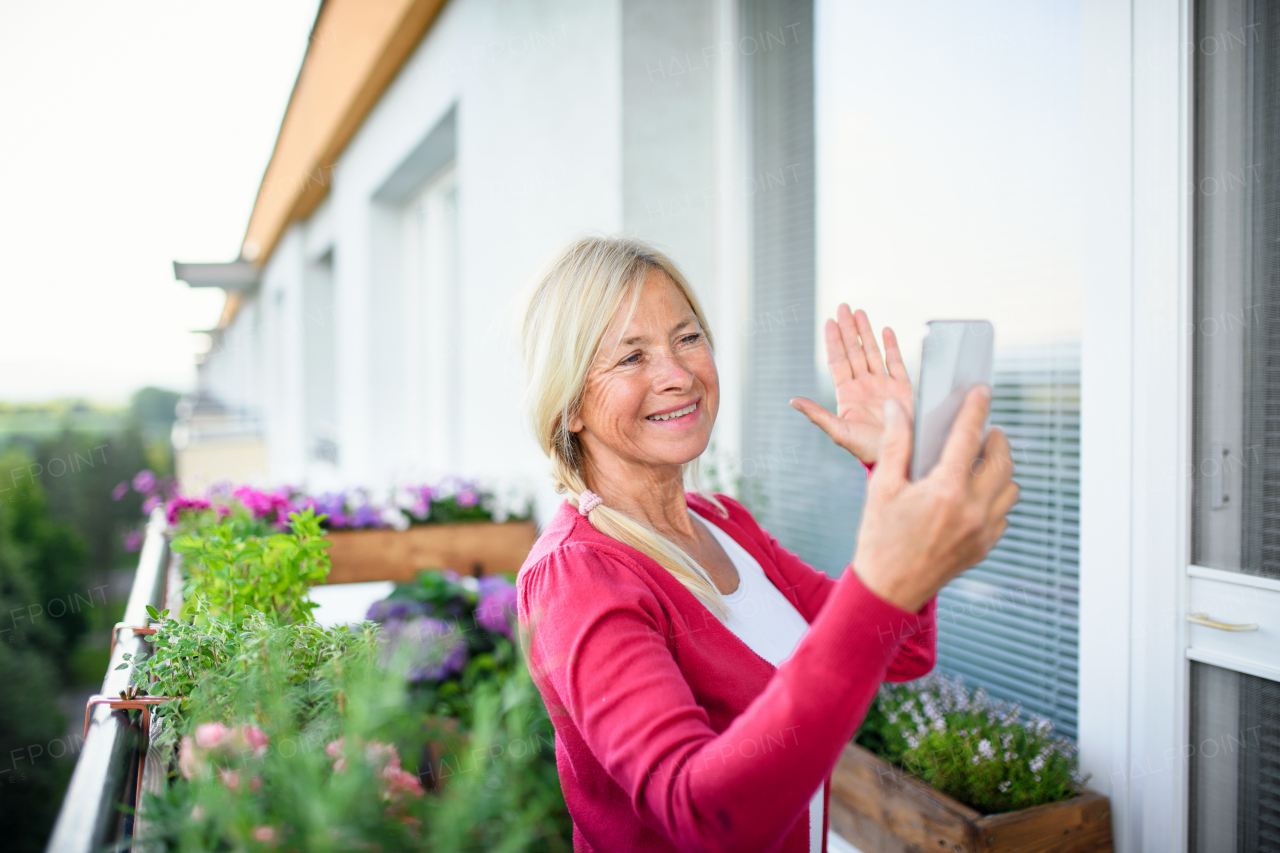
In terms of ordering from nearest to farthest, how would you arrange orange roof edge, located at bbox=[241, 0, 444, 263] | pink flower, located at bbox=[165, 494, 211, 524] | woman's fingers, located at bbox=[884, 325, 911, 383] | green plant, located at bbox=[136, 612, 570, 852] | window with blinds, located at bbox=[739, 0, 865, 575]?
1. green plant, located at bbox=[136, 612, 570, 852]
2. woman's fingers, located at bbox=[884, 325, 911, 383]
3. window with blinds, located at bbox=[739, 0, 865, 575]
4. pink flower, located at bbox=[165, 494, 211, 524]
5. orange roof edge, located at bbox=[241, 0, 444, 263]

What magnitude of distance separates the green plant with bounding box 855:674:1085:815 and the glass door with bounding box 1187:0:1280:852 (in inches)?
9.0

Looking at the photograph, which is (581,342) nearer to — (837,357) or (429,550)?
(837,357)

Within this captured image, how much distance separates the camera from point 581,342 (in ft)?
3.67

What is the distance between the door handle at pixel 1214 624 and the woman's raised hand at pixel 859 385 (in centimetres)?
76

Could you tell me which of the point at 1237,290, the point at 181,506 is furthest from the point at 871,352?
the point at 181,506

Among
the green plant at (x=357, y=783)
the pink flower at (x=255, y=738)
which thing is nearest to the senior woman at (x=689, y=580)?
the green plant at (x=357, y=783)

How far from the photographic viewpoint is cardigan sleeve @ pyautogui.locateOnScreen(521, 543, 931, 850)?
673 millimetres

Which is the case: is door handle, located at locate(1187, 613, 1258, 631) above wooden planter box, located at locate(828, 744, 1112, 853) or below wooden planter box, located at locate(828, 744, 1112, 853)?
above

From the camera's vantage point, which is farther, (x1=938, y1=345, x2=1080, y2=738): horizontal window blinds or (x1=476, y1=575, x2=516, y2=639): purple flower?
(x1=476, y1=575, x2=516, y2=639): purple flower

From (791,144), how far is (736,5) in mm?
528

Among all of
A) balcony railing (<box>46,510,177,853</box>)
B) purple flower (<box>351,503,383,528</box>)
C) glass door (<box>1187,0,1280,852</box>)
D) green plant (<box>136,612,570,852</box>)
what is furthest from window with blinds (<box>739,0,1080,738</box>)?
balcony railing (<box>46,510,177,853</box>)

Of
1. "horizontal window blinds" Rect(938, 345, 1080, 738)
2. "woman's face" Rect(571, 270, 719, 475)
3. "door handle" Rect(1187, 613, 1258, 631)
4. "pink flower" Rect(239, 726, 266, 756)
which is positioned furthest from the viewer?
"horizontal window blinds" Rect(938, 345, 1080, 738)

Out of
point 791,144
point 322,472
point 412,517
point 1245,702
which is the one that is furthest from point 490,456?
point 322,472

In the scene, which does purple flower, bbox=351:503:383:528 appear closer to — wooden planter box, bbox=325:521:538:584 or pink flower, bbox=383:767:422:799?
wooden planter box, bbox=325:521:538:584
